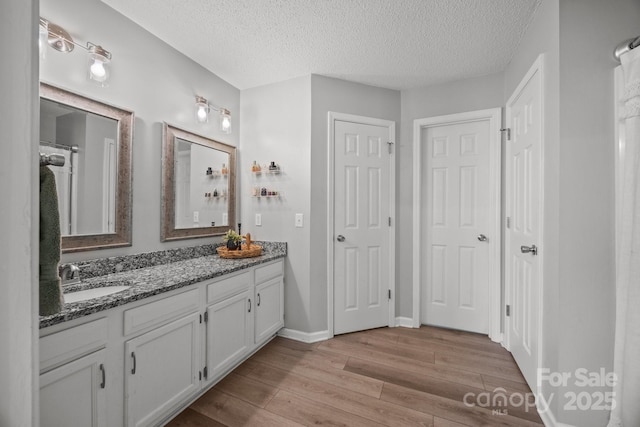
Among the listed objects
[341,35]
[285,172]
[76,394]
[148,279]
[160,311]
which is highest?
[341,35]

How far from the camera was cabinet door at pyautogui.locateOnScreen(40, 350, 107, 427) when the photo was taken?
3.26 feet

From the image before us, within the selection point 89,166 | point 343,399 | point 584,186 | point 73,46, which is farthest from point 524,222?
point 73,46

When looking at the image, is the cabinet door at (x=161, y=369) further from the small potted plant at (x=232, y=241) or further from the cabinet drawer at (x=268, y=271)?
the small potted plant at (x=232, y=241)

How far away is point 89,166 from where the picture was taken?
61.9 inches

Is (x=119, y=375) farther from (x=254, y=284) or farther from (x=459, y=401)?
(x=459, y=401)

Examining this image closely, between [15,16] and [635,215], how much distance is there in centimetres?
213

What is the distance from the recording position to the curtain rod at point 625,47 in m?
1.18

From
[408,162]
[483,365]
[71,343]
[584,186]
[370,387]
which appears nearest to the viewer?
[71,343]

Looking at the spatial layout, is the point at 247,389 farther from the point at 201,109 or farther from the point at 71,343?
the point at 201,109

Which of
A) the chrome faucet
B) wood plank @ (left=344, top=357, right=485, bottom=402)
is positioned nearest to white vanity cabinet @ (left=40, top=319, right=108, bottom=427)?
the chrome faucet

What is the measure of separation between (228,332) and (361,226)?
1.51 meters

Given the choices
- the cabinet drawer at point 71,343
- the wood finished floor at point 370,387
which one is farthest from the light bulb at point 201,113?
the wood finished floor at point 370,387

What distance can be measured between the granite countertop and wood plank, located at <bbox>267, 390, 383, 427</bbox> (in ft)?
2.97

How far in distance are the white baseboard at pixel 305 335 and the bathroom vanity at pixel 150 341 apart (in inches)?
15.2
